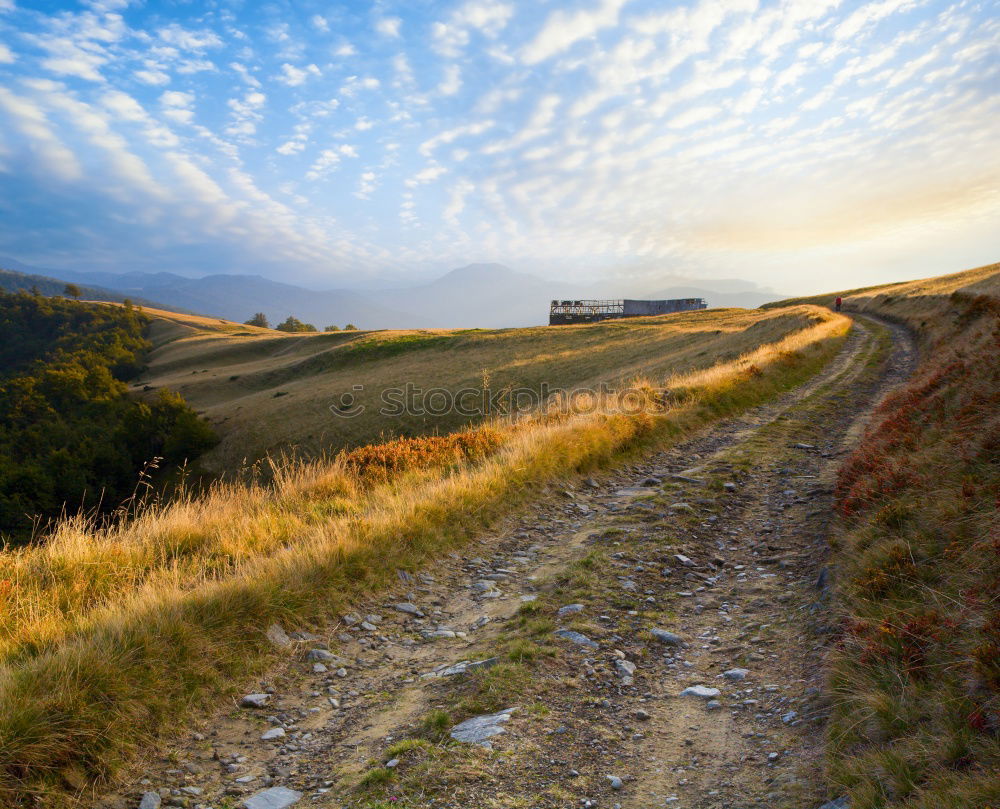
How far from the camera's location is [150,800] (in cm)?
341

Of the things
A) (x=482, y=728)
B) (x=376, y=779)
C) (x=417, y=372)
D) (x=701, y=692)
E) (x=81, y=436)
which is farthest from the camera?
(x=417, y=372)

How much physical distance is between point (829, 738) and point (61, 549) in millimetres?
8323

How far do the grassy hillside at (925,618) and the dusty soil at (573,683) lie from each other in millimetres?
386

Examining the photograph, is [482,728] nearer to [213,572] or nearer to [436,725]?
[436,725]

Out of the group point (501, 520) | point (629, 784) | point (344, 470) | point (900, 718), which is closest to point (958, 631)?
point (900, 718)

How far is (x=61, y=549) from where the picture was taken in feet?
21.2

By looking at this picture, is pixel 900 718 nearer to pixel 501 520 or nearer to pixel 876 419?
pixel 501 520

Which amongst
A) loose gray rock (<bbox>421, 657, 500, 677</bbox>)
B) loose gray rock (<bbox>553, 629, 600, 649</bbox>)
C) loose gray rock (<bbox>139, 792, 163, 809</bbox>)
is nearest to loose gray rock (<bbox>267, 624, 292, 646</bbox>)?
loose gray rock (<bbox>421, 657, 500, 677</bbox>)

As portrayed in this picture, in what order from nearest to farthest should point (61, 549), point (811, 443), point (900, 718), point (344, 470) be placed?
point (900, 718) < point (61, 549) < point (344, 470) < point (811, 443)

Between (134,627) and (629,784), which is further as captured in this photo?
(134,627)

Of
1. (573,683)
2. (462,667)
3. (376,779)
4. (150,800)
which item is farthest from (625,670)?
(150,800)

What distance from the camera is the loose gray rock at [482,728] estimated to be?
3.90 m

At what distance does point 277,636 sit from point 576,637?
308 centimetres

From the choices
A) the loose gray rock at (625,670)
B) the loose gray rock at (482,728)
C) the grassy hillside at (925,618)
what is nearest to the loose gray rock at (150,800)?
the loose gray rock at (482,728)
